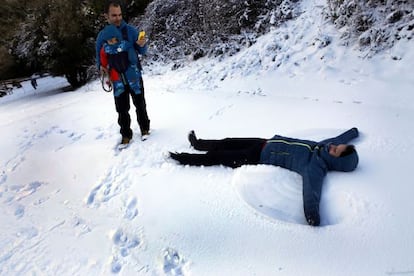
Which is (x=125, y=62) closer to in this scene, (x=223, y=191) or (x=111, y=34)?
(x=111, y=34)

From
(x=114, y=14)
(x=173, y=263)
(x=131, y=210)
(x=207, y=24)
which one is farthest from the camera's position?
(x=207, y=24)

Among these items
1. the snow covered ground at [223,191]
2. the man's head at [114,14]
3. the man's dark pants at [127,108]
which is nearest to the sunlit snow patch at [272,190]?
the snow covered ground at [223,191]

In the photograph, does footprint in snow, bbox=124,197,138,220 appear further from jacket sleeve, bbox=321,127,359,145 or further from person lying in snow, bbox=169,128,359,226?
jacket sleeve, bbox=321,127,359,145

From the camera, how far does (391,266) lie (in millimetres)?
2096

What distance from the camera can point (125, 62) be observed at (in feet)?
13.9

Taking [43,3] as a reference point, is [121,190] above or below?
below

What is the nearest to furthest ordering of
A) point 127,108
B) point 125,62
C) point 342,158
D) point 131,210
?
point 342,158 → point 131,210 → point 125,62 → point 127,108

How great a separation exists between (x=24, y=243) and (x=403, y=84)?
4664 mm

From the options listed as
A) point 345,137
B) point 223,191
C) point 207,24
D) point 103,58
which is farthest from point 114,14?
point 207,24

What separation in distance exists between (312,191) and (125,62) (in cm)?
259

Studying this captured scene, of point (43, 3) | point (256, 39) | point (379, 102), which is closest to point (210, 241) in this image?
point (379, 102)

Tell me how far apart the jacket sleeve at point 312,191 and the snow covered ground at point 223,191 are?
0.24 ft

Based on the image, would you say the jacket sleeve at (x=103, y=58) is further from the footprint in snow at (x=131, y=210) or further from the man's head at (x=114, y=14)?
the footprint in snow at (x=131, y=210)

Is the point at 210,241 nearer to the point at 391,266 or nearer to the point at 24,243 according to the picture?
the point at 391,266
